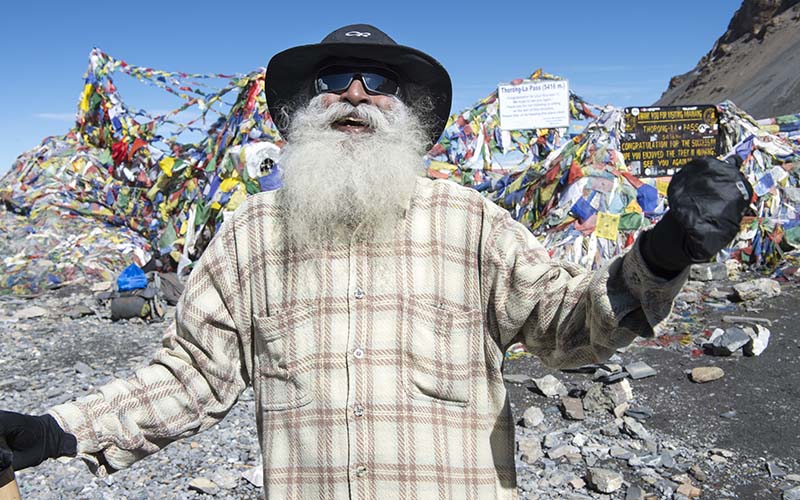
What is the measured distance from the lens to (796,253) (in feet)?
29.7

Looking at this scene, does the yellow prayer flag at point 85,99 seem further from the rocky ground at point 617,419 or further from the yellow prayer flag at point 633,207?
the yellow prayer flag at point 633,207

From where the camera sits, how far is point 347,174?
6.42 ft

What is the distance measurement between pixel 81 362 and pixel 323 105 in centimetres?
565

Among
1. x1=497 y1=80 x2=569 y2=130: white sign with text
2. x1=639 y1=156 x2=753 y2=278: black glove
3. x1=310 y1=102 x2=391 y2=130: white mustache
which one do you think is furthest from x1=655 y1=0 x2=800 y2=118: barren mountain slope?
x1=639 y1=156 x2=753 y2=278: black glove

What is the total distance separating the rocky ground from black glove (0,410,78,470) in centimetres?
258

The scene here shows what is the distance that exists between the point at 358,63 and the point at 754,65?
211 ft

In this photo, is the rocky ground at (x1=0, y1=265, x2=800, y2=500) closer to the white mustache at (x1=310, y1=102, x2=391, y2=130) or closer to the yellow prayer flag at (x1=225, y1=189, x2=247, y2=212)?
the white mustache at (x1=310, y1=102, x2=391, y2=130)

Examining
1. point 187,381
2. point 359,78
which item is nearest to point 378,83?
point 359,78

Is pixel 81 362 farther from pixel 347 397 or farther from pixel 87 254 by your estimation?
pixel 347 397

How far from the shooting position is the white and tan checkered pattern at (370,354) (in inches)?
67.8

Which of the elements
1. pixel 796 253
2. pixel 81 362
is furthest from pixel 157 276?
pixel 796 253

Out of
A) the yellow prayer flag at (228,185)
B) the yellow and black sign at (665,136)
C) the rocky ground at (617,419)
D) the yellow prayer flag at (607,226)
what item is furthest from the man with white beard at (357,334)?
the yellow and black sign at (665,136)

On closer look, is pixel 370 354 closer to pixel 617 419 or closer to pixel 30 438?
pixel 30 438

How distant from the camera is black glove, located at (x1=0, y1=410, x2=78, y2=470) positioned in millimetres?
1650
